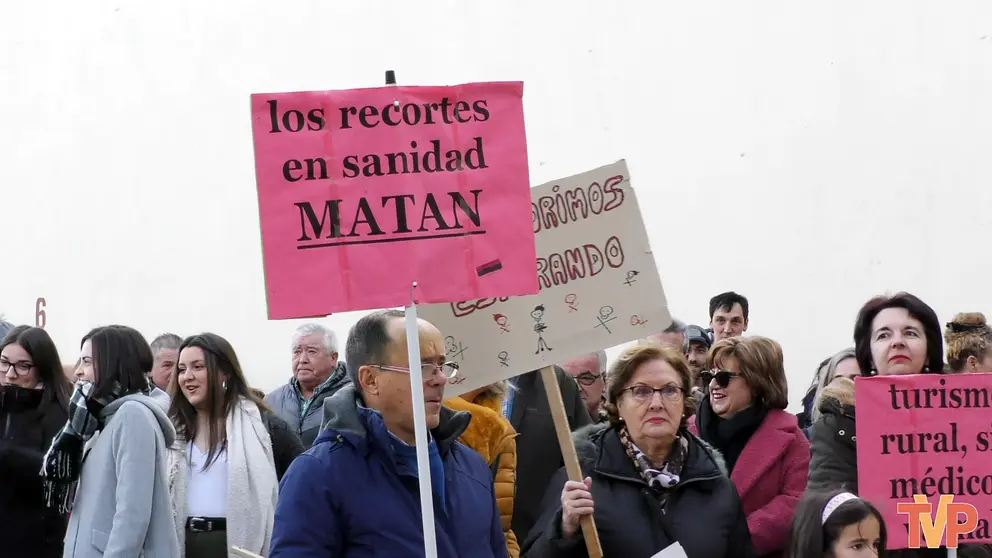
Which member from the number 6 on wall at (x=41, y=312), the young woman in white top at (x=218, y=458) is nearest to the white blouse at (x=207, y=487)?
the young woman in white top at (x=218, y=458)

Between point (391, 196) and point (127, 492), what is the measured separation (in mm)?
1848

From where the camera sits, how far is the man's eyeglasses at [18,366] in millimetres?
4957

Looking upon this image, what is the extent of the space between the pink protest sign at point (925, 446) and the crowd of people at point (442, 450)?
78 mm

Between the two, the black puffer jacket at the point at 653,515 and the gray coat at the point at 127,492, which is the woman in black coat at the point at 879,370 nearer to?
the black puffer jacket at the point at 653,515

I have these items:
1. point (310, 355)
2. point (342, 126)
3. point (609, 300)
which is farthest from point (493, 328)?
point (310, 355)

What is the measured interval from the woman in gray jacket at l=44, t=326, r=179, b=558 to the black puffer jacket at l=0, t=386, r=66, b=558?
1.55ft

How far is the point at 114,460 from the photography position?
14.0ft

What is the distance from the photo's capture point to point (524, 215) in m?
2.84

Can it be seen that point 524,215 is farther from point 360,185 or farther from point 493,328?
point 493,328

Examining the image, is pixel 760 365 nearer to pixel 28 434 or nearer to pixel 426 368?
pixel 426 368

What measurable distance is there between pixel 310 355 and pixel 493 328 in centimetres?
232

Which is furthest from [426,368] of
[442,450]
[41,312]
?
[41,312]

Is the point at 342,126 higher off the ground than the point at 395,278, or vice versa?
the point at 342,126

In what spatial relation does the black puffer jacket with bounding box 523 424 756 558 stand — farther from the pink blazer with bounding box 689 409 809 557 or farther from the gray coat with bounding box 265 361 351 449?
the gray coat with bounding box 265 361 351 449
